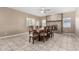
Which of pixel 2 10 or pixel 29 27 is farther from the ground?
pixel 2 10

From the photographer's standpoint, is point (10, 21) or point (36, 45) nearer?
point (36, 45)

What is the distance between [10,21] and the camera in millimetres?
4773

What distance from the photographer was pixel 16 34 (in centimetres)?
452

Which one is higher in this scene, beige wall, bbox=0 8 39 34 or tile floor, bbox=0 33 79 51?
beige wall, bbox=0 8 39 34

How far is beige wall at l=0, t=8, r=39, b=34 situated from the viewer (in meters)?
4.39

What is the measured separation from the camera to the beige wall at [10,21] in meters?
4.39

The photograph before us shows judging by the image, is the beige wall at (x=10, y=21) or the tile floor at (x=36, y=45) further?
the beige wall at (x=10, y=21)

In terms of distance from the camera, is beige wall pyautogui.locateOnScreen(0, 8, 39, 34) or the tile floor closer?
the tile floor
